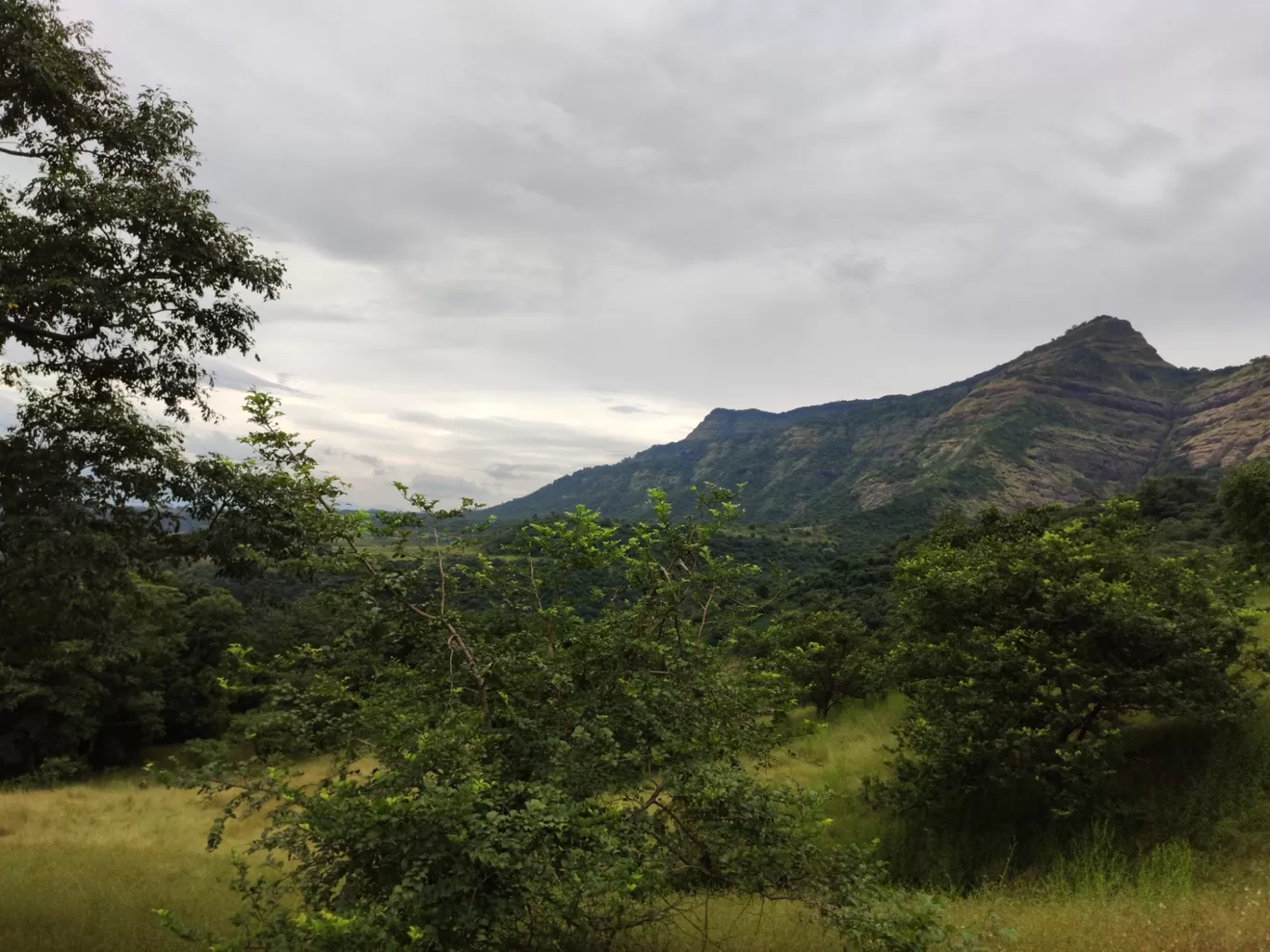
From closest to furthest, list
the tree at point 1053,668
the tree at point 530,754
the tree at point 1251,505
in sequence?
the tree at point 530,754 → the tree at point 1053,668 → the tree at point 1251,505

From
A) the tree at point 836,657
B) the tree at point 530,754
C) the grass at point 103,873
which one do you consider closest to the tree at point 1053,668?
the tree at point 530,754

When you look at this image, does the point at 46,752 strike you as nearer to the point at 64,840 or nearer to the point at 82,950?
the point at 64,840

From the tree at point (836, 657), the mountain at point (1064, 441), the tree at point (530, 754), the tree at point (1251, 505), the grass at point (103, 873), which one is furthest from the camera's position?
the mountain at point (1064, 441)

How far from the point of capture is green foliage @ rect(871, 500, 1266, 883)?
8.92m

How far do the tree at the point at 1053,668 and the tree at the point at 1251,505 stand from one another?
552 centimetres

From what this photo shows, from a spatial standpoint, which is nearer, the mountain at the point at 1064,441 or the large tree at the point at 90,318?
the large tree at the point at 90,318

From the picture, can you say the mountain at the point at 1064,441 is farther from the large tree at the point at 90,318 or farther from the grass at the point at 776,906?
the large tree at the point at 90,318

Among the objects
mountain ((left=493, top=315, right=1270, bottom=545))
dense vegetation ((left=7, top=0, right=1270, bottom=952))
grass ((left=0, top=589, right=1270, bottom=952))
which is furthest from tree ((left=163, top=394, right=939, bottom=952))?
mountain ((left=493, top=315, right=1270, bottom=545))

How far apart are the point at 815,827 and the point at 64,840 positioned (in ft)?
53.5

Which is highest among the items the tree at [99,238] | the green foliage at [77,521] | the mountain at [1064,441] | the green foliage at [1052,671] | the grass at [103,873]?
the mountain at [1064,441]

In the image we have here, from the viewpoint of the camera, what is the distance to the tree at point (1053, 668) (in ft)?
29.3

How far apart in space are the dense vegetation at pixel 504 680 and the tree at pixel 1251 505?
6.45 meters

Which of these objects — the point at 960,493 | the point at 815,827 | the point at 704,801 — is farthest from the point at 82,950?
the point at 960,493

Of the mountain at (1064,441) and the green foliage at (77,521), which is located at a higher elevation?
the mountain at (1064,441)
